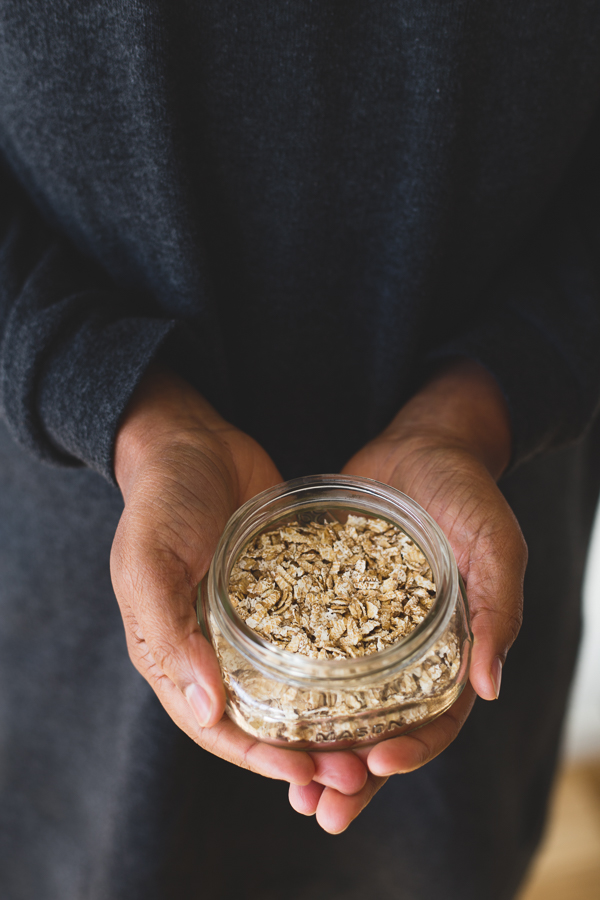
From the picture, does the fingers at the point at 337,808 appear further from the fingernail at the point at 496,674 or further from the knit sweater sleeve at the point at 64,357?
the knit sweater sleeve at the point at 64,357

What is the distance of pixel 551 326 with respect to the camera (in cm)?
82

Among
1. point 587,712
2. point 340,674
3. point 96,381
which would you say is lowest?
point 587,712

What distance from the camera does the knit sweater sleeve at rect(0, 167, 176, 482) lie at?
667 mm

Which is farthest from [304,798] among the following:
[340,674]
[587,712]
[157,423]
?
[587,712]

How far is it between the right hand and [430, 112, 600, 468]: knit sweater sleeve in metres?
0.33

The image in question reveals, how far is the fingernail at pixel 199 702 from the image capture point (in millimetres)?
491

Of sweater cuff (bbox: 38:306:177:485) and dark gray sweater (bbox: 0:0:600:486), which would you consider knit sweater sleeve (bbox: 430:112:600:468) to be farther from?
sweater cuff (bbox: 38:306:177:485)

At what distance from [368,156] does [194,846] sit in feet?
3.27

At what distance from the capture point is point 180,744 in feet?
2.83

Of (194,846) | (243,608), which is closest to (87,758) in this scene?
(194,846)

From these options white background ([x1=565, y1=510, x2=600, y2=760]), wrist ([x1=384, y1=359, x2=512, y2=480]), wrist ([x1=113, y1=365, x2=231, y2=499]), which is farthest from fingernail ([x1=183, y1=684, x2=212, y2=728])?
white background ([x1=565, y1=510, x2=600, y2=760])

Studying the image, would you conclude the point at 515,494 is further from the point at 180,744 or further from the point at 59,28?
the point at 59,28

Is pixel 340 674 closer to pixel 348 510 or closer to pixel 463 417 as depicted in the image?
pixel 348 510

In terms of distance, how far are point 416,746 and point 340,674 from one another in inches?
4.0
